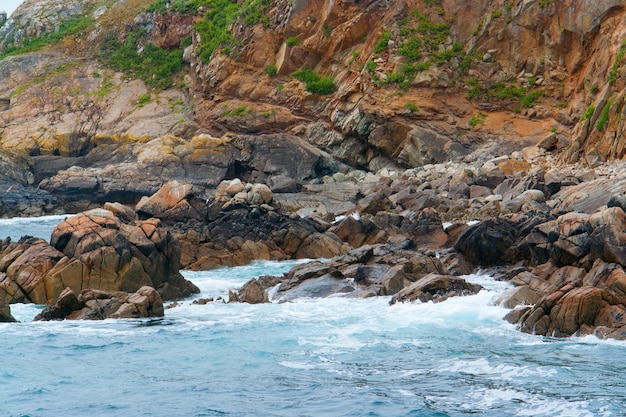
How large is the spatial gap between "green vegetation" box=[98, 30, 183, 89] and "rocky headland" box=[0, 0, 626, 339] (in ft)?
0.68

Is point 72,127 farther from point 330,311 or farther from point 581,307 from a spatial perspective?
point 581,307

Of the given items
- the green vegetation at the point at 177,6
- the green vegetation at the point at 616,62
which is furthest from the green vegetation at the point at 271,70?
the green vegetation at the point at 616,62

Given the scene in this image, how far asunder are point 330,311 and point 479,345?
3.96 m

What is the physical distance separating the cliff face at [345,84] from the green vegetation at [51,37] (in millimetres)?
3513

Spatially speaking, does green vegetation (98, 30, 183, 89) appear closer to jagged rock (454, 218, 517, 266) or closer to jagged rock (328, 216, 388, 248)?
jagged rock (328, 216, 388, 248)

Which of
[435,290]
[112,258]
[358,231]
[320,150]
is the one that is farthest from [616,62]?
[112,258]

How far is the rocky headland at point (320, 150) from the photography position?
17922 mm

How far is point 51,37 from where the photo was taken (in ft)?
191

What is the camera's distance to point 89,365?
12.7 m

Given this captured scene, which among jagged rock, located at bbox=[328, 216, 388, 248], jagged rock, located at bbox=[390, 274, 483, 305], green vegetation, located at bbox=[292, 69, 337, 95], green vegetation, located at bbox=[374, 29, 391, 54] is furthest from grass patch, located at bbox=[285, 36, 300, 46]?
jagged rock, located at bbox=[390, 274, 483, 305]

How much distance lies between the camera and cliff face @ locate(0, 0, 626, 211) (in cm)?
4031

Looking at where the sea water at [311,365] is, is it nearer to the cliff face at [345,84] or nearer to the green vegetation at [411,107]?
the cliff face at [345,84]

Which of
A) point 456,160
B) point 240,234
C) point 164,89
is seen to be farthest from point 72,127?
point 240,234

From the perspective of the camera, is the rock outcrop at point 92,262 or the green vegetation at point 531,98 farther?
the green vegetation at point 531,98
